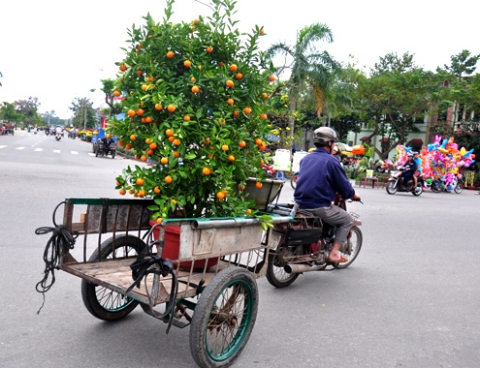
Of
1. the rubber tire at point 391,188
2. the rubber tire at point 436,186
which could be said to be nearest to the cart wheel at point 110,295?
the rubber tire at point 391,188

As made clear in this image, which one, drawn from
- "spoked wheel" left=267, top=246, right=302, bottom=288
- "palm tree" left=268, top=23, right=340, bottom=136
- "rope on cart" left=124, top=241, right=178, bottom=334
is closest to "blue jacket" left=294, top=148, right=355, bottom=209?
"spoked wheel" left=267, top=246, right=302, bottom=288

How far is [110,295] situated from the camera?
3.69m

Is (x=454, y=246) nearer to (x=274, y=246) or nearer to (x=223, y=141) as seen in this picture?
(x=274, y=246)

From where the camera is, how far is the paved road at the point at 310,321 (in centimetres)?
317

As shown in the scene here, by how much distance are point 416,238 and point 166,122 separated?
20.5ft

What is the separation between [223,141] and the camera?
3084mm

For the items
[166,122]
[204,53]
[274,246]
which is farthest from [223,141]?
[274,246]

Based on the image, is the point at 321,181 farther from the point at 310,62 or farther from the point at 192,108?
the point at 310,62

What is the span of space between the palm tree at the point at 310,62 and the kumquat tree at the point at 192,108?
685 inches

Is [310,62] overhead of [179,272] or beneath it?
overhead

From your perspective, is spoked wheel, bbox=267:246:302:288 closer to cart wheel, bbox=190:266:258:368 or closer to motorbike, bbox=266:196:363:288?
motorbike, bbox=266:196:363:288

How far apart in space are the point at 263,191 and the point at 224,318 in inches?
46.2

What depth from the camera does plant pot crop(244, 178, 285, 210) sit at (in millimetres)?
3756

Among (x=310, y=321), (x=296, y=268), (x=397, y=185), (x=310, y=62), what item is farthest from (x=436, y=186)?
(x=310, y=321)
